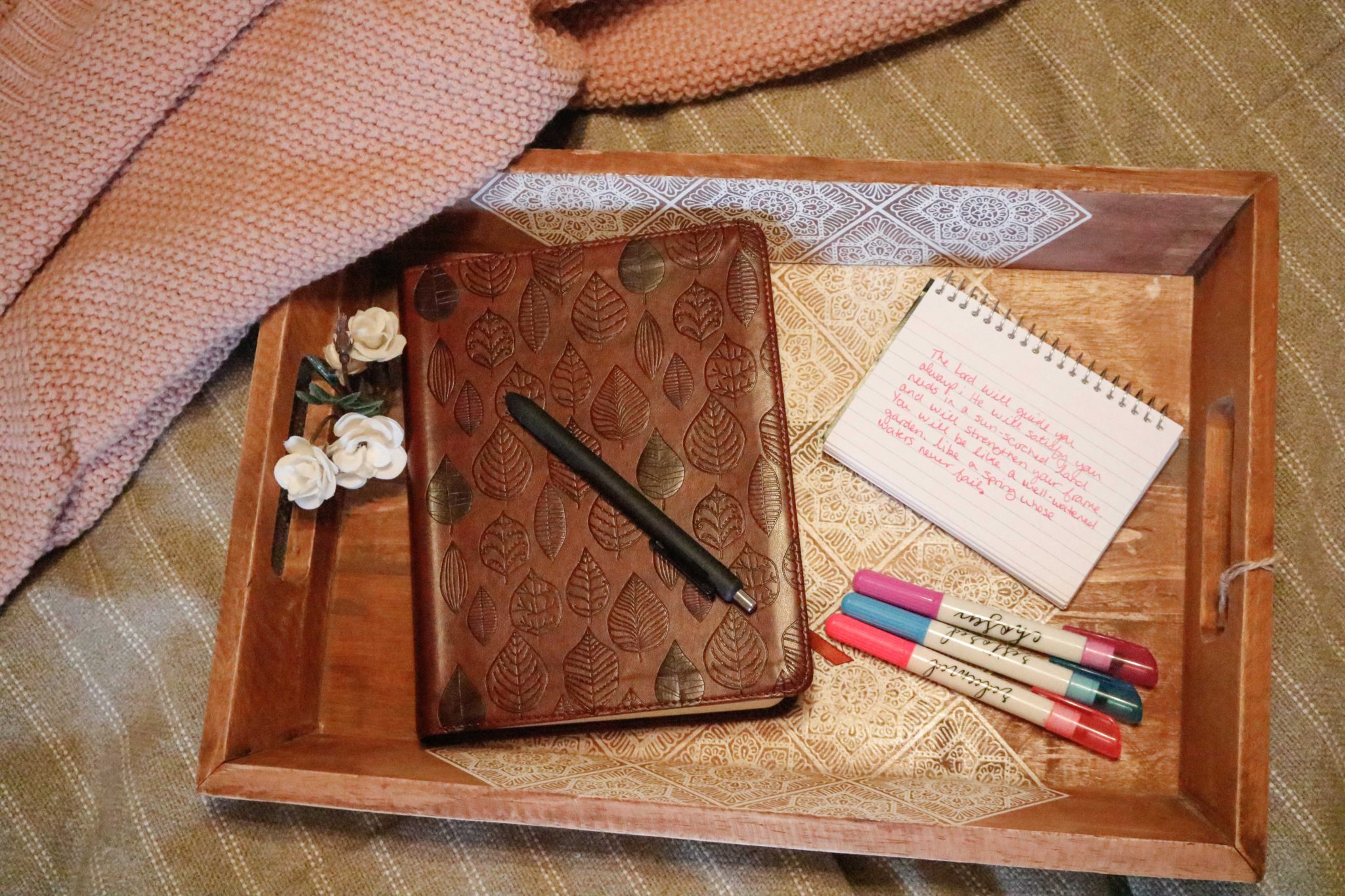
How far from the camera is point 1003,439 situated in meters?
0.58

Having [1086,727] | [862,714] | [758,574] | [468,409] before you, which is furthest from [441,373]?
[1086,727]

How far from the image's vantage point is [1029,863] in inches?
17.9

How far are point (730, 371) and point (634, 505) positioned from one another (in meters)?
0.11

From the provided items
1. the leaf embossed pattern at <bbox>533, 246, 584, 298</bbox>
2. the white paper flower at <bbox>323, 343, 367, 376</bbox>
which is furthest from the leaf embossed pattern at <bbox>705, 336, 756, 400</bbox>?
the white paper flower at <bbox>323, 343, 367, 376</bbox>

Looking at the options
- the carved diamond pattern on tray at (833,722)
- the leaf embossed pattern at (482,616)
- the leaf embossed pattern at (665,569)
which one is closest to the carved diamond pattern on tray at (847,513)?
the carved diamond pattern on tray at (833,722)

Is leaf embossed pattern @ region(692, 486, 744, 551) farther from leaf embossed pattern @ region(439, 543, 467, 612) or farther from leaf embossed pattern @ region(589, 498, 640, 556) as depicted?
leaf embossed pattern @ region(439, 543, 467, 612)

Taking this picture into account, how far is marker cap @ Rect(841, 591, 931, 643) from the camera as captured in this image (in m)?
0.55

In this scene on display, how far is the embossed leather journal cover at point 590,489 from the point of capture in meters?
0.52

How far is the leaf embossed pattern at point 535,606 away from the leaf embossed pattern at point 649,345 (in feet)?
0.49

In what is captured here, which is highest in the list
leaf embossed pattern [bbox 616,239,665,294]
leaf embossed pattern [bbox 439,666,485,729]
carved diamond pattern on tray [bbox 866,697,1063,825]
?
leaf embossed pattern [bbox 616,239,665,294]

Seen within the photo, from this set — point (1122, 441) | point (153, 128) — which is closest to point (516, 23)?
point (153, 128)

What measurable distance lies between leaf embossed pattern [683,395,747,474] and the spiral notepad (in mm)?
78

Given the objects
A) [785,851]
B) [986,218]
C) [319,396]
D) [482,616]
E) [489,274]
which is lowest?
[785,851]

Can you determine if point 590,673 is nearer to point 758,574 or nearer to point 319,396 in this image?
point 758,574
